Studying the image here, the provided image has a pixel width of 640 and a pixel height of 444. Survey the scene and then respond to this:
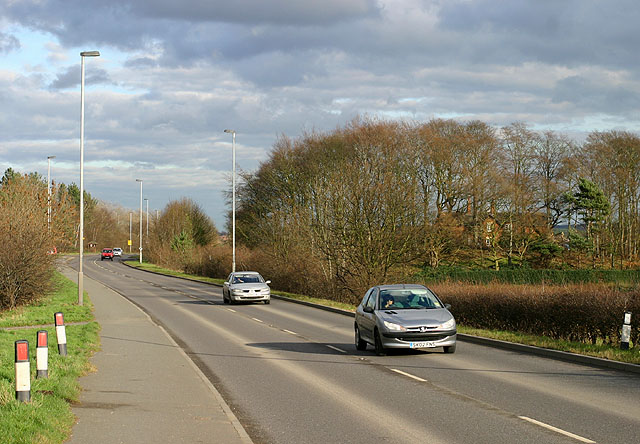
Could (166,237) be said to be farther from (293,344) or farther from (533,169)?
(293,344)

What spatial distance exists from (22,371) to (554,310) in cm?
1323

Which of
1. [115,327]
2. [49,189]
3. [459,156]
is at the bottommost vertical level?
[115,327]

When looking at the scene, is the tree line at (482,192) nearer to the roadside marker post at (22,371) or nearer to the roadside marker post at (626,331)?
the roadside marker post at (626,331)

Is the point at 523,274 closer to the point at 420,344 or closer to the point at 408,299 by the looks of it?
the point at 408,299

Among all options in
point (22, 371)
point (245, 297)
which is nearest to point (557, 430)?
point (22, 371)

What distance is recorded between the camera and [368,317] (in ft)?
54.0

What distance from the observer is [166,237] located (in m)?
87.3

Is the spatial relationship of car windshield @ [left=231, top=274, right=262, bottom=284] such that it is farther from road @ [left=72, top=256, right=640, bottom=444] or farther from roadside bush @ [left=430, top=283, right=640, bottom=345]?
road @ [left=72, top=256, right=640, bottom=444]

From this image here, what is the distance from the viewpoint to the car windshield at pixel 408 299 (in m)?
16.5

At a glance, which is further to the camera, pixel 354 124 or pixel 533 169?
pixel 533 169

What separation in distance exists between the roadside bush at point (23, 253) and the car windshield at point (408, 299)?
18874mm

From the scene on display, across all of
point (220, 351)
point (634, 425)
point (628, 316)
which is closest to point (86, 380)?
point (220, 351)

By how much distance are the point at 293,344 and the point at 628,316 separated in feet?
25.2

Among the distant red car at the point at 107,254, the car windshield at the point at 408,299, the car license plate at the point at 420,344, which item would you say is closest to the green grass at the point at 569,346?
the car windshield at the point at 408,299
